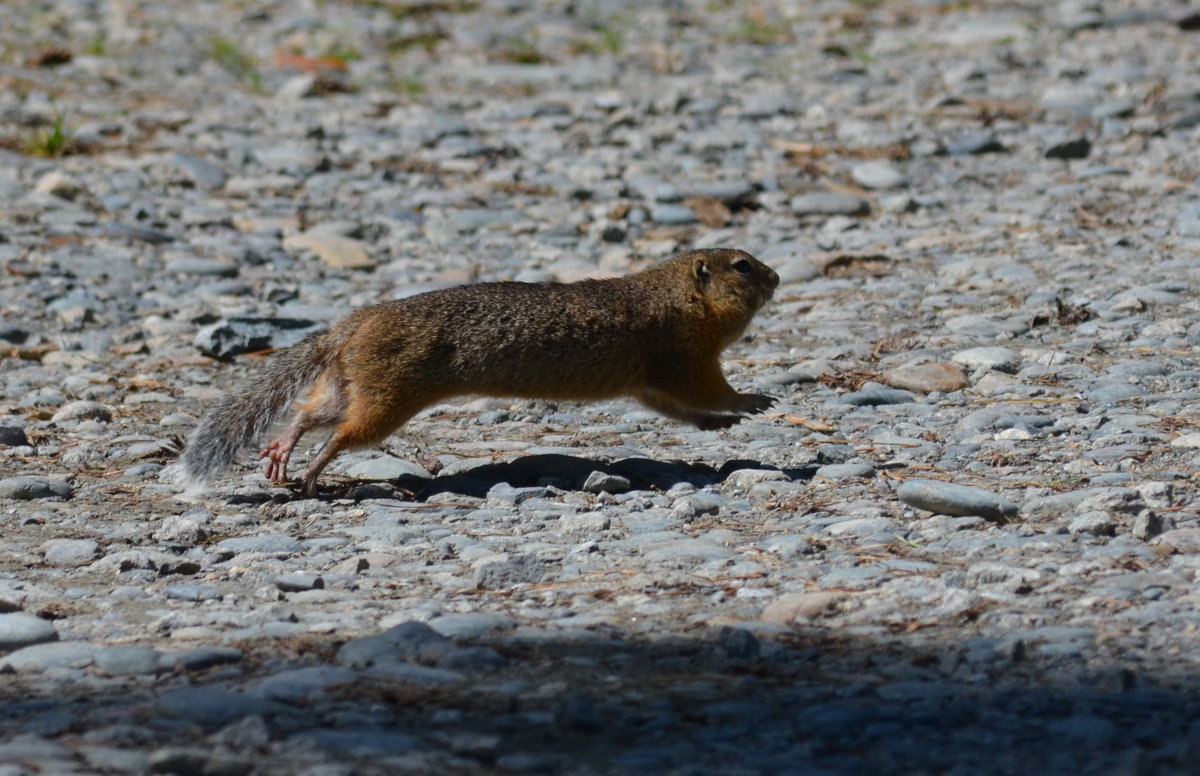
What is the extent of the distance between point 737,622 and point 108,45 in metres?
12.2

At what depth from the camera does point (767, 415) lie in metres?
6.26

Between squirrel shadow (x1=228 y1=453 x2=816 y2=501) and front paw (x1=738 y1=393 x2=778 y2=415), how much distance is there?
0.34 metres

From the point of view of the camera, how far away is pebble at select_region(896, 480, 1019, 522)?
454cm

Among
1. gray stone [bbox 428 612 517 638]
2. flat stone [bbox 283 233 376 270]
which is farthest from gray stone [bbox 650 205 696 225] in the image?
gray stone [bbox 428 612 517 638]

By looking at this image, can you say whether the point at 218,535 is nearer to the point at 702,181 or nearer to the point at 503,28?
the point at 702,181

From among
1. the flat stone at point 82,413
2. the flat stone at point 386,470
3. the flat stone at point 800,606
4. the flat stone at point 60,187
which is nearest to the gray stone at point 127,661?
the flat stone at point 800,606

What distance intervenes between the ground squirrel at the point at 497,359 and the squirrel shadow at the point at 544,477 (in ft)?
0.57

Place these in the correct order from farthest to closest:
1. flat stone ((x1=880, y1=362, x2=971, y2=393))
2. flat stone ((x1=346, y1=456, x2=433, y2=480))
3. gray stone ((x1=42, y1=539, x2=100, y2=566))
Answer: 1. flat stone ((x1=880, y1=362, x2=971, y2=393))
2. flat stone ((x1=346, y1=456, x2=433, y2=480))
3. gray stone ((x1=42, y1=539, x2=100, y2=566))

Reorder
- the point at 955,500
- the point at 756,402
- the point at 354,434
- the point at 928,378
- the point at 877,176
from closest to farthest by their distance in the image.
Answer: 1. the point at 955,500
2. the point at 354,434
3. the point at 756,402
4. the point at 928,378
5. the point at 877,176

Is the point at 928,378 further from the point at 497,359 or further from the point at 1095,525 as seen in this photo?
the point at 1095,525

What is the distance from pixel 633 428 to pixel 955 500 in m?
2.04

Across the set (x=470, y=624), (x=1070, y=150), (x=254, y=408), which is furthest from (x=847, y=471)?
(x=1070, y=150)

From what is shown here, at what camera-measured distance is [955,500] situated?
459 centimetres

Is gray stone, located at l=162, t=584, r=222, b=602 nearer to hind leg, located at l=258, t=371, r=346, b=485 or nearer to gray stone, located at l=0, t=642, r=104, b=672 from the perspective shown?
gray stone, located at l=0, t=642, r=104, b=672
